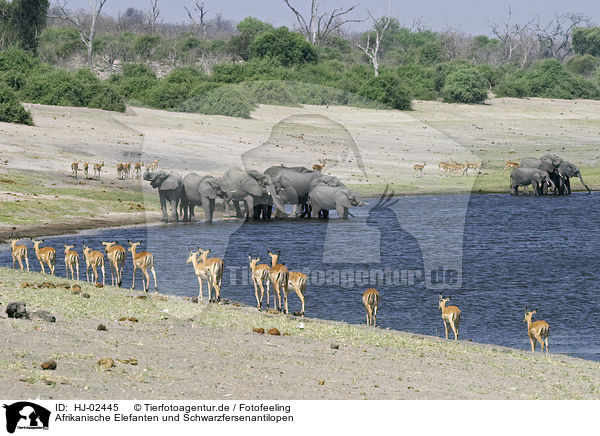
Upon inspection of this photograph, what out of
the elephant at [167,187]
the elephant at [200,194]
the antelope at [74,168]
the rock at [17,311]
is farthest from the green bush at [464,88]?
the rock at [17,311]

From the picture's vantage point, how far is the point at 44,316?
1545 centimetres

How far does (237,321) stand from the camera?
17891mm

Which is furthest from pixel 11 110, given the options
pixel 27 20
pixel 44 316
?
pixel 27 20

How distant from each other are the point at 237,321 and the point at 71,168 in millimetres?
28763

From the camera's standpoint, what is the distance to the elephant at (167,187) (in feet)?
126

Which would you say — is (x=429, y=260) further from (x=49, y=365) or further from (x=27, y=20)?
(x=27, y=20)

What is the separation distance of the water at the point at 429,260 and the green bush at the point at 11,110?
19197 millimetres

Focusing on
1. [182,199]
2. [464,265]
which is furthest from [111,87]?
[464,265]

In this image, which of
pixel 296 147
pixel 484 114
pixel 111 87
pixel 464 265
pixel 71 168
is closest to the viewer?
pixel 464 265

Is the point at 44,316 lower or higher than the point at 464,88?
lower

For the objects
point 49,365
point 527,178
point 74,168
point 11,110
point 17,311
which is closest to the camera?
point 49,365
